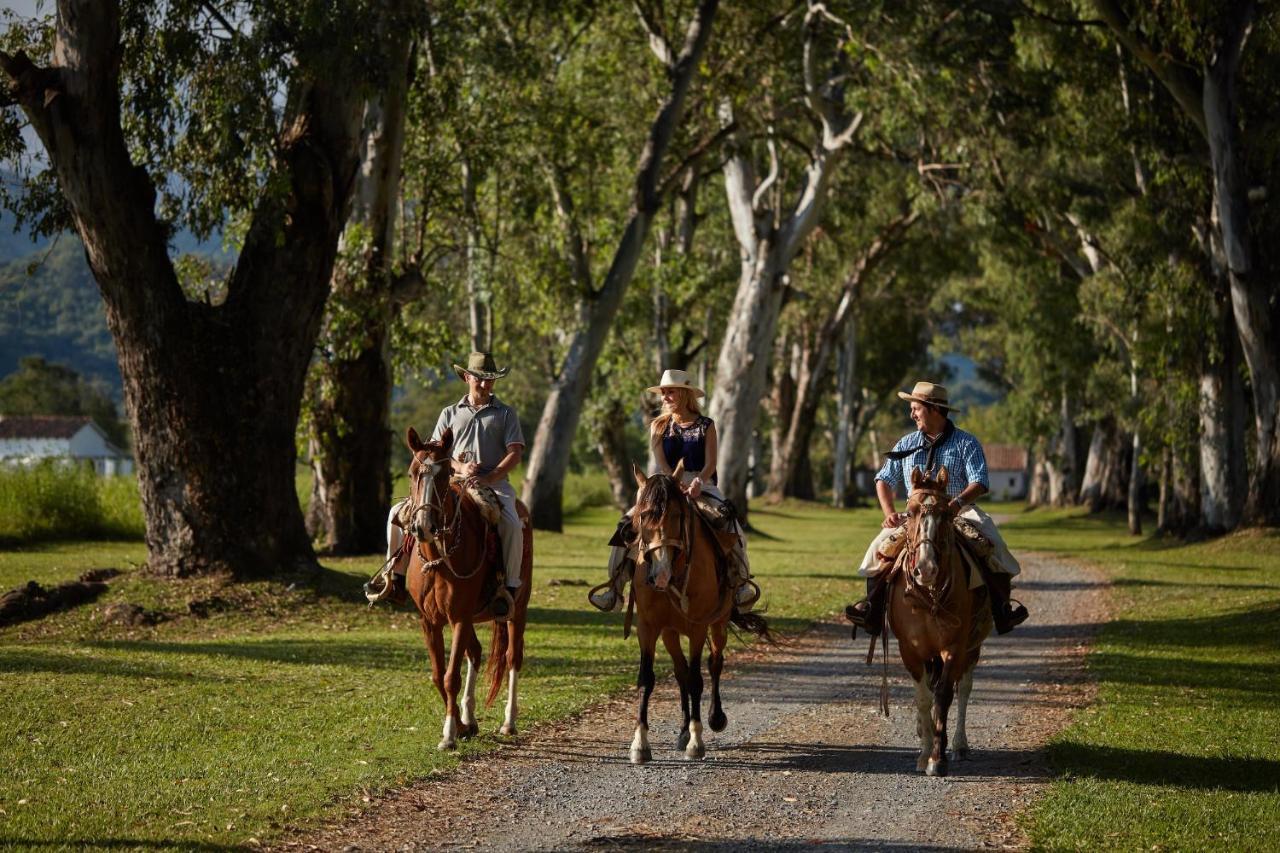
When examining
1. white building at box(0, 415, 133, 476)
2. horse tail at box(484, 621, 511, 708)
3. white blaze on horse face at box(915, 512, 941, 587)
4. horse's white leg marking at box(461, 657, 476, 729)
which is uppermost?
white building at box(0, 415, 133, 476)

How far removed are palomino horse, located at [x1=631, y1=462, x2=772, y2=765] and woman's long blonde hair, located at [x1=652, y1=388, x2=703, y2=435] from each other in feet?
1.74

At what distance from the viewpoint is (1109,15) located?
2538 centimetres

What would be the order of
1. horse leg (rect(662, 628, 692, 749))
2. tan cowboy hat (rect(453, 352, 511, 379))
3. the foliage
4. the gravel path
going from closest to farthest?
the gravel path, horse leg (rect(662, 628, 692, 749)), tan cowboy hat (rect(453, 352, 511, 379)), the foliage

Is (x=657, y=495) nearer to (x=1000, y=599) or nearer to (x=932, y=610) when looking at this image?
(x=932, y=610)

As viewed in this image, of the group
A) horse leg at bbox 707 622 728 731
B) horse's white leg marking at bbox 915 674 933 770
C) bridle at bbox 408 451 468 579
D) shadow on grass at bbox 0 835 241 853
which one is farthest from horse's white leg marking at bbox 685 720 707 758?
shadow on grass at bbox 0 835 241 853

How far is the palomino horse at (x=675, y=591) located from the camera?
9.73m

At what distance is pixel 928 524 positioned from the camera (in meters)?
9.60

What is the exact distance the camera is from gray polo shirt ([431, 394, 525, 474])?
11094mm

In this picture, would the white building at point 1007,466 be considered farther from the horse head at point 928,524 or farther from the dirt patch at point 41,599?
the horse head at point 928,524

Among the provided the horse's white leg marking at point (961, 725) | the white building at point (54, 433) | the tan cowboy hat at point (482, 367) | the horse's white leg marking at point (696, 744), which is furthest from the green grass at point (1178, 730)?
the white building at point (54, 433)

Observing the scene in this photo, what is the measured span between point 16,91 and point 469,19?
1047cm

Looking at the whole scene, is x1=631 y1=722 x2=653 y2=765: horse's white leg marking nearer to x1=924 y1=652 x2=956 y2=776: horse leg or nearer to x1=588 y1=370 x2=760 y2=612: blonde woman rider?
x1=588 y1=370 x2=760 y2=612: blonde woman rider

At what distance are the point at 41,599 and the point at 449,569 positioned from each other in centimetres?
870

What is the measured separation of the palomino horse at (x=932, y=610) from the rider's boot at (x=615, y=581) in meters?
1.82
